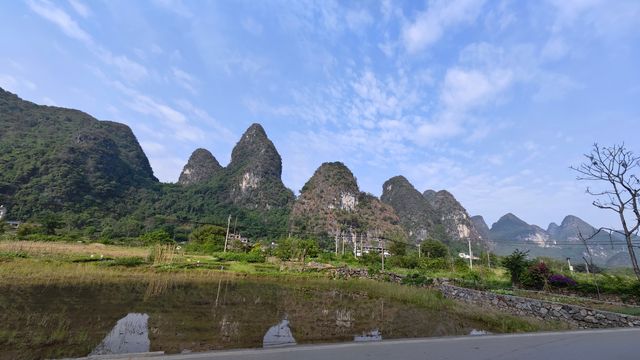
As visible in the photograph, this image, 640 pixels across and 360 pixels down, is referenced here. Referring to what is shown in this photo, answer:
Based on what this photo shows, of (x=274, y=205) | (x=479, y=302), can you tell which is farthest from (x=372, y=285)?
(x=274, y=205)

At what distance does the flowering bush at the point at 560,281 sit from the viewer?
1450 cm

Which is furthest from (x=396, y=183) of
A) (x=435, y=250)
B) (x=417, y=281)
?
(x=417, y=281)

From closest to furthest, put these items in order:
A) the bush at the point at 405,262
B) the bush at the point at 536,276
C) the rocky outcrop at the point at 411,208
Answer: the bush at the point at 536,276
the bush at the point at 405,262
the rocky outcrop at the point at 411,208

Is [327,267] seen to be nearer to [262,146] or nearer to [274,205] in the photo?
[274,205]

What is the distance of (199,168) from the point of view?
282 feet

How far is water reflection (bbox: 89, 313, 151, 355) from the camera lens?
451 cm

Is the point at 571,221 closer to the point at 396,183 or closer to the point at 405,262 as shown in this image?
the point at 396,183

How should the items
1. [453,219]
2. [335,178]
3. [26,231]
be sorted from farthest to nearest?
[453,219] < [335,178] < [26,231]

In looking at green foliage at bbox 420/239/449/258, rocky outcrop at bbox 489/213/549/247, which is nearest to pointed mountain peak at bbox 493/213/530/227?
rocky outcrop at bbox 489/213/549/247

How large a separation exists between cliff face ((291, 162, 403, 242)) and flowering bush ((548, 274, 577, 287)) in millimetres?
43039

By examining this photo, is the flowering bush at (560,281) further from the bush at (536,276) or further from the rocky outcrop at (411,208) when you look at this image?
the rocky outcrop at (411,208)

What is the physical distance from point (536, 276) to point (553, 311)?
697 cm

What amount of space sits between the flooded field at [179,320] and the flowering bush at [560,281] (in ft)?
25.5

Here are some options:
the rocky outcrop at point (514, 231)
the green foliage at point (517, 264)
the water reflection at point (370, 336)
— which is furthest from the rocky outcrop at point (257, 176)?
the rocky outcrop at point (514, 231)
